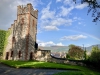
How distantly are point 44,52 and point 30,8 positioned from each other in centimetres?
1350

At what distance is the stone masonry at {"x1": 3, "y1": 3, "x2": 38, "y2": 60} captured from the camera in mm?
40750

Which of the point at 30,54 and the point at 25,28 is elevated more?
the point at 25,28

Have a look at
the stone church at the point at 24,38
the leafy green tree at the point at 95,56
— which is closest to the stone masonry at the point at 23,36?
the stone church at the point at 24,38

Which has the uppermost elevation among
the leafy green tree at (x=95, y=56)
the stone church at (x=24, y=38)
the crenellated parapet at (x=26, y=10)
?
the crenellated parapet at (x=26, y=10)

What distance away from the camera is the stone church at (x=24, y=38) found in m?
40.8

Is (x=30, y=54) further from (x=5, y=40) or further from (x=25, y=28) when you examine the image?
(x=5, y=40)

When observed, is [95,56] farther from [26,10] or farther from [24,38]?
[26,10]

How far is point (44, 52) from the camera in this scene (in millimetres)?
42125

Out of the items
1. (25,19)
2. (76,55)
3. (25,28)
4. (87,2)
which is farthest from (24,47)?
(76,55)

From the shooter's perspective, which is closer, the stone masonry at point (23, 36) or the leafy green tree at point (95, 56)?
the leafy green tree at point (95, 56)

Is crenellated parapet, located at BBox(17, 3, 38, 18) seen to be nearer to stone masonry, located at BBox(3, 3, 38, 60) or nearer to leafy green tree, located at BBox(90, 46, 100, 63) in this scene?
stone masonry, located at BBox(3, 3, 38, 60)

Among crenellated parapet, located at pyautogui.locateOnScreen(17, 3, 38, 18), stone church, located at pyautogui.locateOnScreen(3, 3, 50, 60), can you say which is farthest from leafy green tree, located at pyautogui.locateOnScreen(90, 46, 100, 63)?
crenellated parapet, located at pyautogui.locateOnScreen(17, 3, 38, 18)

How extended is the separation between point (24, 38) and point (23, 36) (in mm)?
746

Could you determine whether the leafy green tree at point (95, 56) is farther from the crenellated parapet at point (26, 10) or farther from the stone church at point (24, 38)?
the crenellated parapet at point (26, 10)
